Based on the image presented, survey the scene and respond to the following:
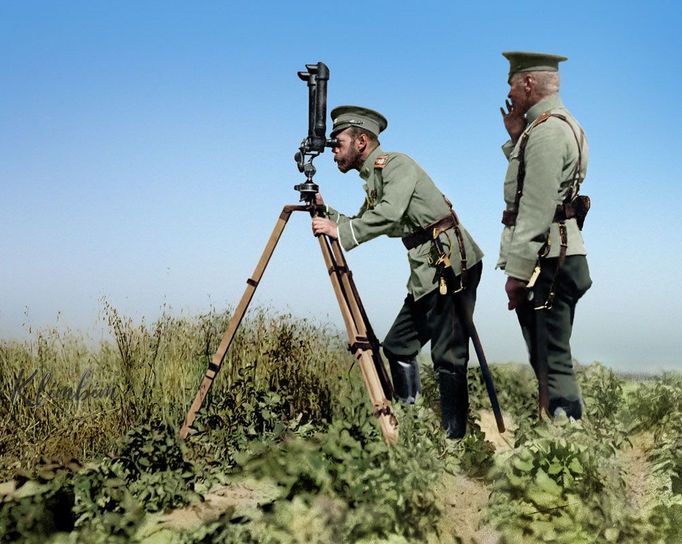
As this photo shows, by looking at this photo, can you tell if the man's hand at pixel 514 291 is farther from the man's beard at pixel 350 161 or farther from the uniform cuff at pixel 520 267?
the man's beard at pixel 350 161

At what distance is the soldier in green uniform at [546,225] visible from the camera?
4.87 m

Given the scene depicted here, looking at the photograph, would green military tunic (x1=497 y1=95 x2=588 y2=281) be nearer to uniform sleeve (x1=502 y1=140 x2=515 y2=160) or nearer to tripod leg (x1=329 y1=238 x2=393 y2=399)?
uniform sleeve (x1=502 y1=140 x2=515 y2=160)

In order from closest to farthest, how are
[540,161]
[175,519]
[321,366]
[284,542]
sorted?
[284,542] → [175,519] → [540,161] → [321,366]

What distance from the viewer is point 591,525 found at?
4.27 metres

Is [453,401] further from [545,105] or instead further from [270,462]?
[545,105]

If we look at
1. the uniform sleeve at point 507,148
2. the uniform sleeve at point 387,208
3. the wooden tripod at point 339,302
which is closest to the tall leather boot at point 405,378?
the wooden tripod at point 339,302

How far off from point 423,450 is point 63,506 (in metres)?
1.99

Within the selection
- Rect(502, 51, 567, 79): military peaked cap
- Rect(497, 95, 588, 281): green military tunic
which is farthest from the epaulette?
Rect(502, 51, 567, 79): military peaked cap

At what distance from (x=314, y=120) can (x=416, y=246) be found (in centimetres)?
111

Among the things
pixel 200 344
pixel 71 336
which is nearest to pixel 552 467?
pixel 200 344

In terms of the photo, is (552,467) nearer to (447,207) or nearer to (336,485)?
(336,485)

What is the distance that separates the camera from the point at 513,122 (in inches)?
216

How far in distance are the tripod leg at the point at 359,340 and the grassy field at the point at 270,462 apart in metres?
0.14

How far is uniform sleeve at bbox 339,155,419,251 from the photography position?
523cm
